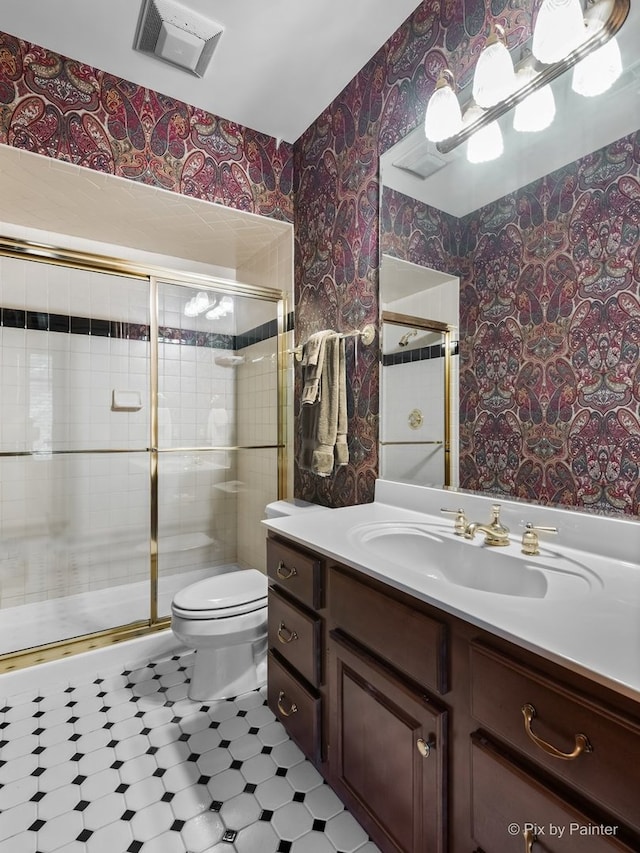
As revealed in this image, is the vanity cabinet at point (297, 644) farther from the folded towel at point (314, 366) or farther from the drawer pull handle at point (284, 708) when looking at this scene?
the folded towel at point (314, 366)

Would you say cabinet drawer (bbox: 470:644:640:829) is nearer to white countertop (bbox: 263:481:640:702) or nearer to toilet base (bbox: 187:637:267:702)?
white countertop (bbox: 263:481:640:702)

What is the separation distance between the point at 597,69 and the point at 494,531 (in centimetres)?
125

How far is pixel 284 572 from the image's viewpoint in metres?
1.43

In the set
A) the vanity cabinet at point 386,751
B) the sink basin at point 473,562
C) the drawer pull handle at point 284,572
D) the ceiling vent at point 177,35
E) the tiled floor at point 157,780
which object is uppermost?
the ceiling vent at point 177,35

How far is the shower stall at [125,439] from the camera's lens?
2266 mm

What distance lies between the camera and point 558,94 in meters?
1.23

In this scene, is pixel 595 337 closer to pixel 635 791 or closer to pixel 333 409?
pixel 635 791

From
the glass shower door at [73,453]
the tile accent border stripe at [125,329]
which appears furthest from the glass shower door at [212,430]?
the glass shower door at [73,453]

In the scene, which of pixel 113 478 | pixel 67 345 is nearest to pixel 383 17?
pixel 67 345

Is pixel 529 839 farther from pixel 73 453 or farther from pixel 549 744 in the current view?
pixel 73 453

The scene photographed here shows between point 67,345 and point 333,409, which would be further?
point 67,345

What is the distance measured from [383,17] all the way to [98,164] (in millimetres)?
1343

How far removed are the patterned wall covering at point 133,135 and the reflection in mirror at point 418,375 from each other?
1.09 m

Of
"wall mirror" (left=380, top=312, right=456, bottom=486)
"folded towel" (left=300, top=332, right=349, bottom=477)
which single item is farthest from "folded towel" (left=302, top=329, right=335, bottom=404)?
"wall mirror" (left=380, top=312, right=456, bottom=486)
